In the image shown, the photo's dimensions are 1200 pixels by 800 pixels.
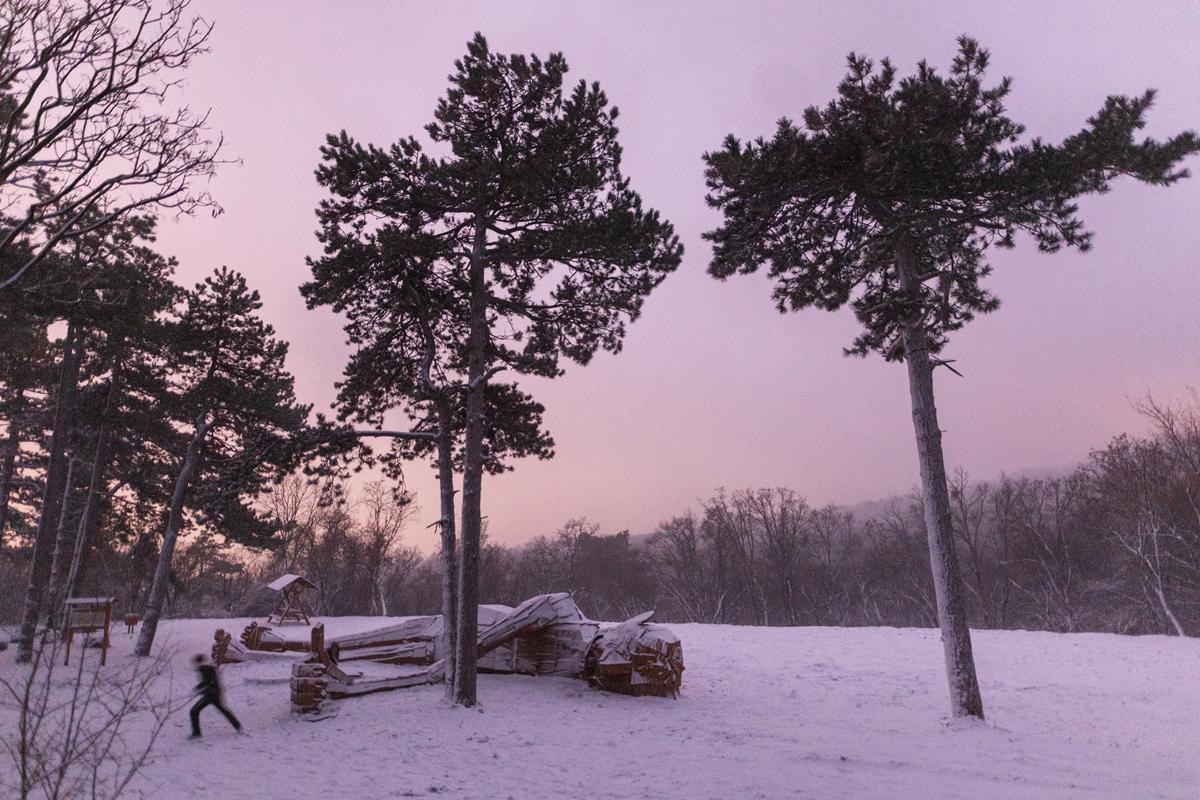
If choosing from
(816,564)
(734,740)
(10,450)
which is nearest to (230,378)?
(10,450)

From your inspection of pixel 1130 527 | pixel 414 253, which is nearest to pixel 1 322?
pixel 414 253

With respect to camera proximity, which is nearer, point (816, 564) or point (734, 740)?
point (734, 740)

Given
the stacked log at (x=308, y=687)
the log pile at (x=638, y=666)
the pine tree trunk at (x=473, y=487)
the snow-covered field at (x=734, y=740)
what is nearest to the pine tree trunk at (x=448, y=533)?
the pine tree trunk at (x=473, y=487)

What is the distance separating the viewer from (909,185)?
42.4 ft

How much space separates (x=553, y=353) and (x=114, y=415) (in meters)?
16.9

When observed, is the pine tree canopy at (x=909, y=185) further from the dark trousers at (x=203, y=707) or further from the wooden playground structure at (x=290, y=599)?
the wooden playground structure at (x=290, y=599)

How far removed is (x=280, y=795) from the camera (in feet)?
25.5

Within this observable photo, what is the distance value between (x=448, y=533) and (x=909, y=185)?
12.1 metres

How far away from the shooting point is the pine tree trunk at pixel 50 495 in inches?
718

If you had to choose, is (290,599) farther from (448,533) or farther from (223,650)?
(448,533)

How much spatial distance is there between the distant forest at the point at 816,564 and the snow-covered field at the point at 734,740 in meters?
20.9

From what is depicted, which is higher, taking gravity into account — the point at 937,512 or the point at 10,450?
the point at 10,450

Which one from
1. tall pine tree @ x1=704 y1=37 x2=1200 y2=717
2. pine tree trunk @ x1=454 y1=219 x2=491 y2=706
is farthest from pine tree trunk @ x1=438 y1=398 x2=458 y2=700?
tall pine tree @ x1=704 y1=37 x2=1200 y2=717

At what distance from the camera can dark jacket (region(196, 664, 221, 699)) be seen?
1055 cm
